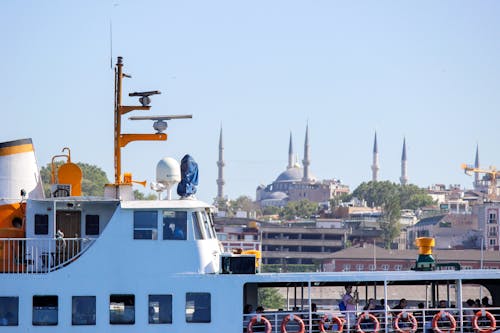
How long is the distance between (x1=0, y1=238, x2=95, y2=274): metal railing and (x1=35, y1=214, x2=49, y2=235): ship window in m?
0.25

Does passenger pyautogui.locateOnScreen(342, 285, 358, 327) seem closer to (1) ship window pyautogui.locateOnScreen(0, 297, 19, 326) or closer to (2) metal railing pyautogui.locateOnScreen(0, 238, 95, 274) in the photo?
(2) metal railing pyautogui.locateOnScreen(0, 238, 95, 274)

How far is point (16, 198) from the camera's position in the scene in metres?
31.1

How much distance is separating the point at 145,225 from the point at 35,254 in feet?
8.54

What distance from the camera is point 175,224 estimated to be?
30078 millimetres

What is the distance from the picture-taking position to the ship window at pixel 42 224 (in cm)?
3052

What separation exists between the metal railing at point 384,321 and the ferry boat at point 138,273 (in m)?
0.03

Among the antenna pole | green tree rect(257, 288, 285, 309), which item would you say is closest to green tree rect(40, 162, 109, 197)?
green tree rect(257, 288, 285, 309)

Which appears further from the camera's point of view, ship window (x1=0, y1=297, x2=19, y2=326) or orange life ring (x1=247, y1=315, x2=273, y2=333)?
orange life ring (x1=247, y1=315, x2=273, y2=333)

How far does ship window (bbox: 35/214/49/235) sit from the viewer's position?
30516mm

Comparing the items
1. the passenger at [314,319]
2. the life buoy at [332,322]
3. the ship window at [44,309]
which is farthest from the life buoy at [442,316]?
the ship window at [44,309]

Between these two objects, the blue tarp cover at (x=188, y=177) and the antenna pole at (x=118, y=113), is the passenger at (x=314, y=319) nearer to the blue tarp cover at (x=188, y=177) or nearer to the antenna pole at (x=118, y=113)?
the blue tarp cover at (x=188, y=177)

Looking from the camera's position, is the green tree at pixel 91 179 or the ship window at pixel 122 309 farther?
the green tree at pixel 91 179

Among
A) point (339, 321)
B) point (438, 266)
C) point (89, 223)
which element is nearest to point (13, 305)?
point (89, 223)

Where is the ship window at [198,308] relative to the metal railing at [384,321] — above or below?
above
